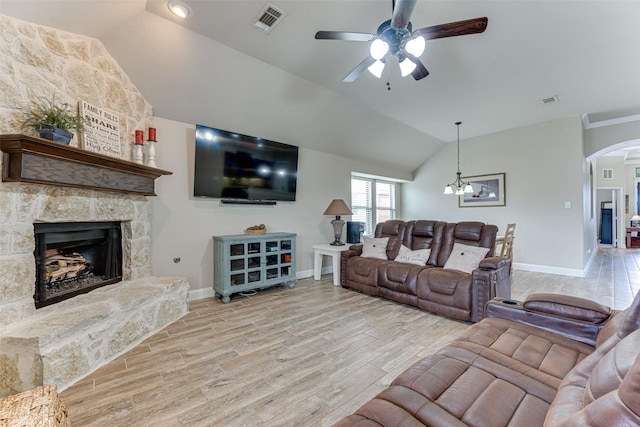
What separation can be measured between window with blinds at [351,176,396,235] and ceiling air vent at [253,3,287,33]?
398 centimetres

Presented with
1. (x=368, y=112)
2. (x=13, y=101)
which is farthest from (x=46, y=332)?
(x=368, y=112)

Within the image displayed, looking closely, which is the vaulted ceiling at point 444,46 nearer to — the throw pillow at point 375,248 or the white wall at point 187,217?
the white wall at point 187,217

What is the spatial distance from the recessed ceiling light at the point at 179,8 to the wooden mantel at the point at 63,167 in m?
1.46

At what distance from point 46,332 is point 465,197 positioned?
281 inches

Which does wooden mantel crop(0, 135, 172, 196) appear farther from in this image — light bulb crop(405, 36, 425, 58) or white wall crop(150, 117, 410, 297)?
light bulb crop(405, 36, 425, 58)

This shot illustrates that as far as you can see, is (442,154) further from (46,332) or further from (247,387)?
(46,332)

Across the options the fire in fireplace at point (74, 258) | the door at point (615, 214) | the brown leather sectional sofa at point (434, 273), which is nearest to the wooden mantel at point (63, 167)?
the fire in fireplace at point (74, 258)

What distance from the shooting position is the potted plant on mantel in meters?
2.06

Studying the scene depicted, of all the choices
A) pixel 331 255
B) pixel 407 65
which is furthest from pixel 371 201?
pixel 407 65

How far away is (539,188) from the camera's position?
5379 millimetres

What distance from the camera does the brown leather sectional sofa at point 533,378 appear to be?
74cm

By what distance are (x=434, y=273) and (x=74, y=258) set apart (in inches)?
151

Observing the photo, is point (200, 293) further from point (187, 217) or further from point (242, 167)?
point (242, 167)

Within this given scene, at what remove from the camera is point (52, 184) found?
2.11m
